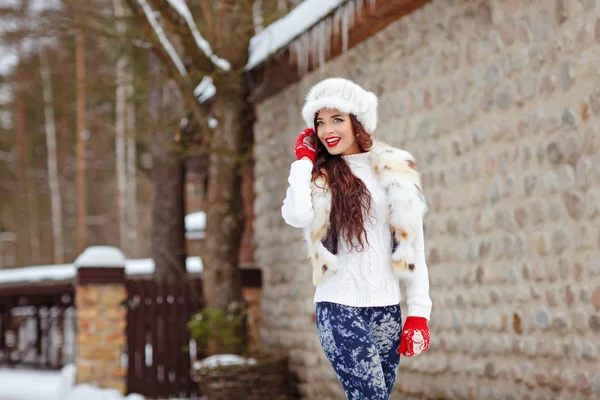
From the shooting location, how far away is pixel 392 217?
3.27 m

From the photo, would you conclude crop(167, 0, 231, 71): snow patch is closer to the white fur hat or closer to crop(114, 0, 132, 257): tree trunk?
the white fur hat

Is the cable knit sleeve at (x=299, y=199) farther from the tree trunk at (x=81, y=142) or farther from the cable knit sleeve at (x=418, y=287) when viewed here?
the tree trunk at (x=81, y=142)

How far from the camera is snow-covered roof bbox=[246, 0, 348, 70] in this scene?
22.0ft

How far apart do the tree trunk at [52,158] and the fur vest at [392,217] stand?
16.8 m

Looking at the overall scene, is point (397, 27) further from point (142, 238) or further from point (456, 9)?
point (142, 238)

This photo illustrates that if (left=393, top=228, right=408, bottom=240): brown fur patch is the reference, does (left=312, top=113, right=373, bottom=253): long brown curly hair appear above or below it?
above

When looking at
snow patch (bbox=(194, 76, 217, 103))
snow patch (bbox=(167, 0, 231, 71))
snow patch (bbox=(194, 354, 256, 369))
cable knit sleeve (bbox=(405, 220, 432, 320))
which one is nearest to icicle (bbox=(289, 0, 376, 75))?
snow patch (bbox=(167, 0, 231, 71))

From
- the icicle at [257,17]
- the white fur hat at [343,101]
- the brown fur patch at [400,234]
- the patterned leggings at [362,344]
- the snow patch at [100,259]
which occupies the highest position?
the icicle at [257,17]

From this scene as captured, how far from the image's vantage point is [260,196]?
8.88 metres

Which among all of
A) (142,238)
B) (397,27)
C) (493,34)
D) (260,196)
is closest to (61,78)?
(142,238)

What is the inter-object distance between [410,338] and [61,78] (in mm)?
17903

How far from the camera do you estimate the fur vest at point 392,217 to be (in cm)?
324

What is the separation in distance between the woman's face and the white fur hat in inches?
1.1

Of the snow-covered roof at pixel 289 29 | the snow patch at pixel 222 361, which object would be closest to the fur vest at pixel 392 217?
the snow-covered roof at pixel 289 29
